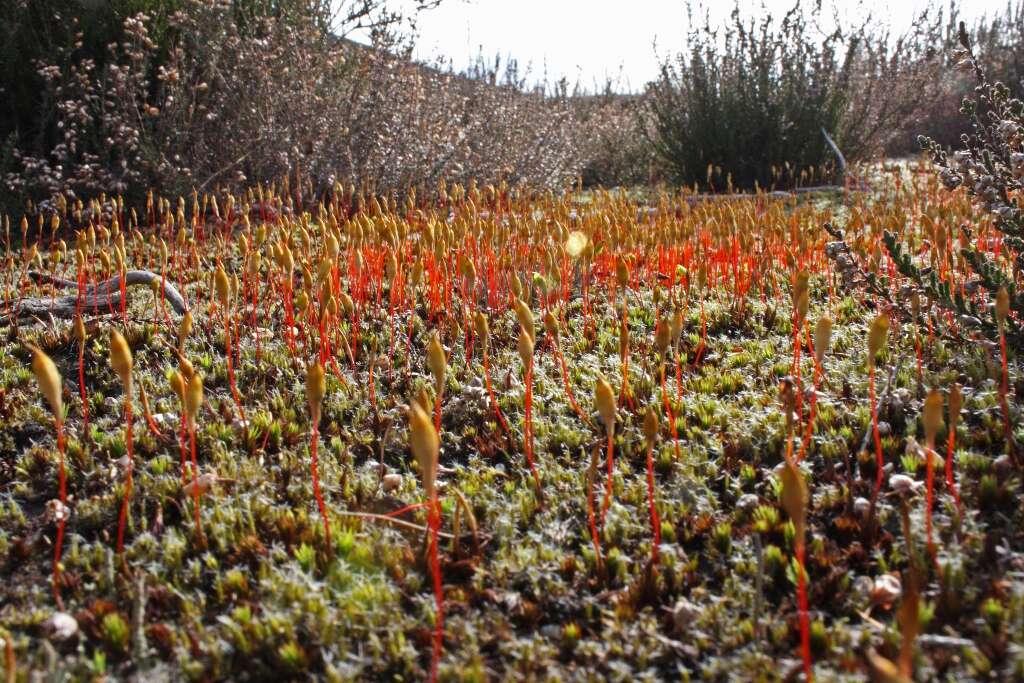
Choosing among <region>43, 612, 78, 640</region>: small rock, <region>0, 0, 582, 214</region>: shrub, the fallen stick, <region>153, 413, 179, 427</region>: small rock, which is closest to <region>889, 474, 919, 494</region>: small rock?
<region>43, 612, 78, 640</region>: small rock

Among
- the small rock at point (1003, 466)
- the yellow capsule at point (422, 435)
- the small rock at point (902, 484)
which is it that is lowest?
the small rock at point (902, 484)

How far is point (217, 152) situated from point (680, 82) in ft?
19.6

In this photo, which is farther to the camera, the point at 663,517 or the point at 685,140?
the point at 685,140

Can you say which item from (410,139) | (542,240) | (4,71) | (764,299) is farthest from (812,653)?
(4,71)

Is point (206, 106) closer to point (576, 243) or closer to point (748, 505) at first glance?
point (576, 243)

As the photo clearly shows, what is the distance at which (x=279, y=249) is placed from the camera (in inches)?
101

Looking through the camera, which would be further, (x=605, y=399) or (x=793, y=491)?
(x=605, y=399)

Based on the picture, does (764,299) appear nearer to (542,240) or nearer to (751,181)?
(542,240)

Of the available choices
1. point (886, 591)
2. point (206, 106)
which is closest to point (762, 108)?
point (206, 106)

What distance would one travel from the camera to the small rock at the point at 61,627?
1.47 meters

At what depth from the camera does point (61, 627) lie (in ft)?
4.83

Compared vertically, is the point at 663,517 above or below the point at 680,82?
below

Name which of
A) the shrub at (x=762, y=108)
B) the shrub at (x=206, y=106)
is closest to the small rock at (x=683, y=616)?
the shrub at (x=206, y=106)

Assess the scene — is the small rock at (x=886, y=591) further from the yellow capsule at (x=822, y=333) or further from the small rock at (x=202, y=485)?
the small rock at (x=202, y=485)
